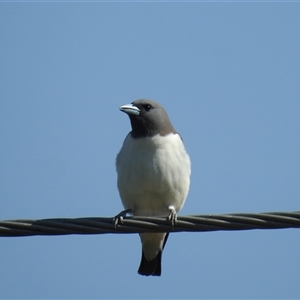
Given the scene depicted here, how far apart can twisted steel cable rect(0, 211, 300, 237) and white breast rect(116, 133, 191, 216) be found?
6.31 ft

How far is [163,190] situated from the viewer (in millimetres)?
7844

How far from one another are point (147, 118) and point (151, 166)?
76cm

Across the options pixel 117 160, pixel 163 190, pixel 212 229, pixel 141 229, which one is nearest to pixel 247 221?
pixel 212 229

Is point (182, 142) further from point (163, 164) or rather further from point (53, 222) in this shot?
point (53, 222)

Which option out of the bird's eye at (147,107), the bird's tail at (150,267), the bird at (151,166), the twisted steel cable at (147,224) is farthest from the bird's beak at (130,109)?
the twisted steel cable at (147,224)

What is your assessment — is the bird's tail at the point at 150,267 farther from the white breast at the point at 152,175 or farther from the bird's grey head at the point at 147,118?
the bird's grey head at the point at 147,118

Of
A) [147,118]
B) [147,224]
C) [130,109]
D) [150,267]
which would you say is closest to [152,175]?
[147,118]

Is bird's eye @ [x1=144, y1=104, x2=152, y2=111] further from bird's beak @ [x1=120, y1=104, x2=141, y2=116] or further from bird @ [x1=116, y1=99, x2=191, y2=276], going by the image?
bird's beak @ [x1=120, y1=104, x2=141, y2=116]

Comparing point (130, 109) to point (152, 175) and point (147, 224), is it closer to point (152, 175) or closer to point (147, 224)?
point (152, 175)

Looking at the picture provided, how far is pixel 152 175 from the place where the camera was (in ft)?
25.5

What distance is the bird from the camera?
780cm

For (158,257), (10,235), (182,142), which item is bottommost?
(10,235)

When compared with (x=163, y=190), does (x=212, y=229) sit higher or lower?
lower

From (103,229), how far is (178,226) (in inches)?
23.9
